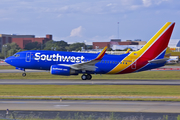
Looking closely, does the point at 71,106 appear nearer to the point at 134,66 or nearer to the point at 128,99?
the point at 128,99

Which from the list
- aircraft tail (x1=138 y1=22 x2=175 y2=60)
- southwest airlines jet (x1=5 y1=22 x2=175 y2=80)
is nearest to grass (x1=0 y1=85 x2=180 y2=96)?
southwest airlines jet (x1=5 y1=22 x2=175 y2=80)

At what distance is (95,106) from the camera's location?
21922 millimetres

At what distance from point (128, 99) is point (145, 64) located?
19880 millimetres

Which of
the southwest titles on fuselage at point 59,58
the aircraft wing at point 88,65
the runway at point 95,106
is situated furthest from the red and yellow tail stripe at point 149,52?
the runway at point 95,106

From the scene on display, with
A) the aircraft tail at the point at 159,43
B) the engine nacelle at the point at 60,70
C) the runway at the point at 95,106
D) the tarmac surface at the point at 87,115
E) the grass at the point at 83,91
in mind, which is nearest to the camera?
the tarmac surface at the point at 87,115

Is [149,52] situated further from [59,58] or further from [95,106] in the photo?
[95,106]

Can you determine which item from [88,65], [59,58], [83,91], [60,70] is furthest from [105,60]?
[83,91]

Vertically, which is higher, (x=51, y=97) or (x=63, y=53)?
(x=63, y=53)

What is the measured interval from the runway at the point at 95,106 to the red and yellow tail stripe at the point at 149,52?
822 inches

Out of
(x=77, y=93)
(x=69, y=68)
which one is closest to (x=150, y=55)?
(x=69, y=68)

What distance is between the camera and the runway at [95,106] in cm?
2075

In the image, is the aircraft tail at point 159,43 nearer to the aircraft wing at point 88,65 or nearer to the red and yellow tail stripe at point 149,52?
the red and yellow tail stripe at point 149,52

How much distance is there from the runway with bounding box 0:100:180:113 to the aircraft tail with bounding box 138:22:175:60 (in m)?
21.2

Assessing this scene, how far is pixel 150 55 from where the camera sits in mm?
44188
